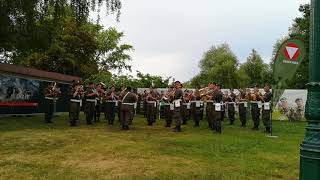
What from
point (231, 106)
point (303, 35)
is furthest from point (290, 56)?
point (303, 35)

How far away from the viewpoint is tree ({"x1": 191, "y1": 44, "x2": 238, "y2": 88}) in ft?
233

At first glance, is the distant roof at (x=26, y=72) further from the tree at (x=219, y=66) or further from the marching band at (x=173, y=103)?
the tree at (x=219, y=66)

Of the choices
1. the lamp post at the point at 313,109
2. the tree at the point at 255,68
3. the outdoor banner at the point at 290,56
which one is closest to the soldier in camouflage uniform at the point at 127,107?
the outdoor banner at the point at 290,56

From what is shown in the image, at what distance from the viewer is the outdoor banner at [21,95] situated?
2299 centimetres

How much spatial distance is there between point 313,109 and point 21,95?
835 inches

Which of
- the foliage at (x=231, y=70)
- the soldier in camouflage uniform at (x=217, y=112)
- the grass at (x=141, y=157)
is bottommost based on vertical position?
the grass at (x=141, y=157)

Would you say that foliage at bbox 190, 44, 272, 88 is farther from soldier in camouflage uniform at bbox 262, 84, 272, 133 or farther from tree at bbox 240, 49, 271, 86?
soldier in camouflage uniform at bbox 262, 84, 272, 133

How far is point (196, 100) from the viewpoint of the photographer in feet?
80.1

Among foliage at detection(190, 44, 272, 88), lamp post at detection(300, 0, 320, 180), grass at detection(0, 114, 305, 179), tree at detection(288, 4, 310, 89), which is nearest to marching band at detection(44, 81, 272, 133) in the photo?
grass at detection(0, 114, 305, 179)

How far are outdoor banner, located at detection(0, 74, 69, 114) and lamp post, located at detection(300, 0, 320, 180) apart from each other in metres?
19.6

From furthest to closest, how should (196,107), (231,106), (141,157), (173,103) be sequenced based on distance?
(231,106), (196,107), (173,103), (141,157)

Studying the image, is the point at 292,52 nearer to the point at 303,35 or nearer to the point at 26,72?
the point at 26,72

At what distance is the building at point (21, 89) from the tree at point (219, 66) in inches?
1643

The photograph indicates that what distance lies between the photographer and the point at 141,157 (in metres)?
11.5
